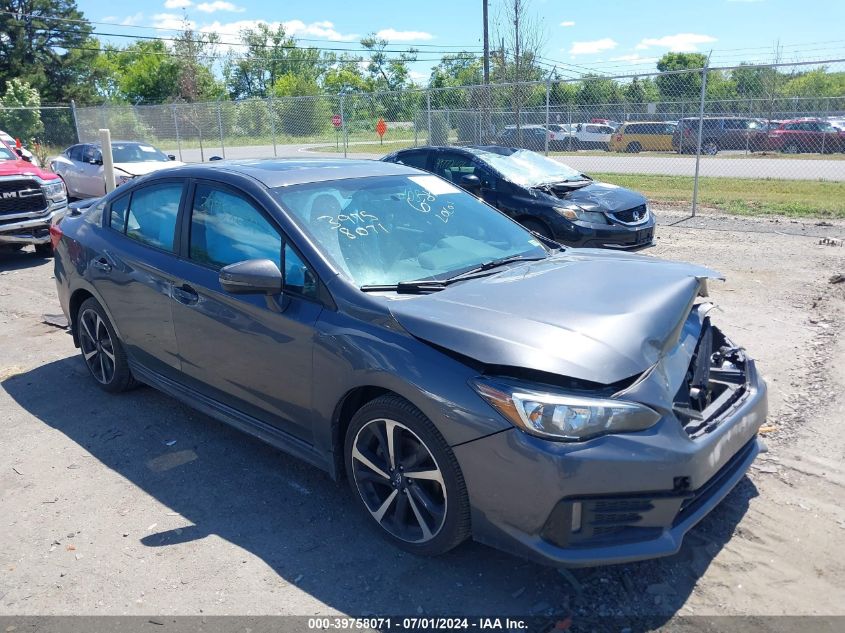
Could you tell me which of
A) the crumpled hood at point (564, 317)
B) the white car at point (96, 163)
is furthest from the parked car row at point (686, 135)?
the crumpled hood at point (564, 317)

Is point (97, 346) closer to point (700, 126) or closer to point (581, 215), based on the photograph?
point (581, 215)

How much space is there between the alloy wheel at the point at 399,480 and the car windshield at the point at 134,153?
518 inches

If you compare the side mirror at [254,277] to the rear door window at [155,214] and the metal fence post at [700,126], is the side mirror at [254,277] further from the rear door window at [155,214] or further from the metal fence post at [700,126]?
the metal fence post at [700,126]

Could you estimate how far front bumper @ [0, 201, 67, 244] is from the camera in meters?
9.90

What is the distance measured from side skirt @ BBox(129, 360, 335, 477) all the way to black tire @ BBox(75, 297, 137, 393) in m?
0.16

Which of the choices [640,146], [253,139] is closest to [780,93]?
[640,146]

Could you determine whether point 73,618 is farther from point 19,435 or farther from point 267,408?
point 19,435

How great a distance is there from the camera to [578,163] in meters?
20.8

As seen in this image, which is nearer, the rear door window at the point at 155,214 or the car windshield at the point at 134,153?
the rear door window at the point at 155,214

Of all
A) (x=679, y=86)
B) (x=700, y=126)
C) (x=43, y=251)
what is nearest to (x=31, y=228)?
(x=43, y=251)

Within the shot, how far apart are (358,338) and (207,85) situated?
65.9 metres

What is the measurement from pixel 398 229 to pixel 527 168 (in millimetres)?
6292

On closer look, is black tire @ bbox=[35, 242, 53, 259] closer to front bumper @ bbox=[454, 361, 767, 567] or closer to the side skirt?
the side skirt

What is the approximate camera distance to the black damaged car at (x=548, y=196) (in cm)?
876
